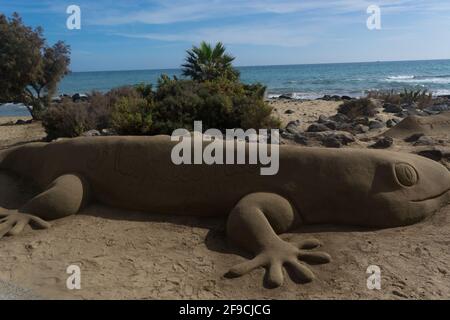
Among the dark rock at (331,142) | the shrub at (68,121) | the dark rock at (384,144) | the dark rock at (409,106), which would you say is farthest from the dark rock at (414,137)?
the shrub at (68,121)

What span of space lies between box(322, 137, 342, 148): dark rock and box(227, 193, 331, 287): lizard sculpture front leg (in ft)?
14.6

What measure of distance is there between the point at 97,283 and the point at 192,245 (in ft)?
3.81

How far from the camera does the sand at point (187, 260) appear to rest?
12.9 feet

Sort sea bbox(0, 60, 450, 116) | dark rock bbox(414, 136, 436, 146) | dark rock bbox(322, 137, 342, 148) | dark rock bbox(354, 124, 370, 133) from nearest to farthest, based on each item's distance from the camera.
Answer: dark rock bbox(414, 136, 436, 146)
dark rock bbox(322, 137, 342, 148)
dark rock bbox(354, 124, 370, 133)
sea bbox(0, 60, 450, 116)

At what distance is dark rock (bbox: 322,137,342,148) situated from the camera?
8.99 meters

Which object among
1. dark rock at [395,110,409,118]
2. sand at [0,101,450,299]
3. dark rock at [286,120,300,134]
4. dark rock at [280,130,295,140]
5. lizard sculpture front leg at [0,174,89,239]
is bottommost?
sand at [0,101,450,299]

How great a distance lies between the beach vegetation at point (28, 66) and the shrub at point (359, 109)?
41.5ft

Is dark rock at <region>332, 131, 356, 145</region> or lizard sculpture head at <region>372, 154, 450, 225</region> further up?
→ dark rock at <region>332, 131, 356, 145</region>

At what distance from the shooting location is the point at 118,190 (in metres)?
5.64

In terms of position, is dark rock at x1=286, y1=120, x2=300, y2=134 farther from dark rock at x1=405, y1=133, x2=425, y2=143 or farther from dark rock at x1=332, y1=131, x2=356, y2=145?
dark rock at x1=405, y1=133, x2=425, y2=143

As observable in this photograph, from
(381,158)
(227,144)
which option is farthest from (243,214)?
(381,158)

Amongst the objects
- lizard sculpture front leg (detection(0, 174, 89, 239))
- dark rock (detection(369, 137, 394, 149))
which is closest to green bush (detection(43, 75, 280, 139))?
dark rock (detection(369, 137, 394, 149))

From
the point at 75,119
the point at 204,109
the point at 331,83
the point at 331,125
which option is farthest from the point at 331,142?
the point at 331,83

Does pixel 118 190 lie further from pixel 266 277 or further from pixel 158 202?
pixel 266 277
